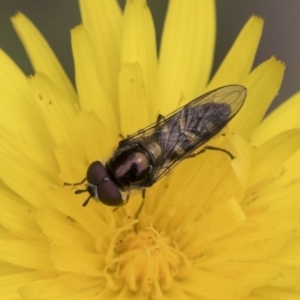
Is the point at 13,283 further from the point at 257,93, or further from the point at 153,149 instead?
the point at 257,93

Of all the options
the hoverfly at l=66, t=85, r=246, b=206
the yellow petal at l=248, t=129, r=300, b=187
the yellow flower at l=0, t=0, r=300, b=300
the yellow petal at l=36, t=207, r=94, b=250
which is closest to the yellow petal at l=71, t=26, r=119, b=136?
the yellow flower at l=0, t=0, r=300, b=300

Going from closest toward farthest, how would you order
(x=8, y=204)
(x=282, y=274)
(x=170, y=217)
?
1. (x=282, y=274)
2. (x=8, y=204)
3. (x=170, y=217)

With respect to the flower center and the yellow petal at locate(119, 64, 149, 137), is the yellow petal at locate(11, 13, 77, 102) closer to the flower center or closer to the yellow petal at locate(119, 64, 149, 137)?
the yellow petal at locate(119, 64, 149, 137)

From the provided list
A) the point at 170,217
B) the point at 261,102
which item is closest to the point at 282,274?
the point at 170,217

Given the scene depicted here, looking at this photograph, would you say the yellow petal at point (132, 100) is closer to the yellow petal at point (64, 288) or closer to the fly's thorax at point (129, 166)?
the fly's thorax at point (129, 166)

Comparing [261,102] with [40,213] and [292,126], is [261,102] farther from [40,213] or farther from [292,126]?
[40,213]

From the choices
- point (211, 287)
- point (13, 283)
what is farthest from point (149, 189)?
point (13, 283)

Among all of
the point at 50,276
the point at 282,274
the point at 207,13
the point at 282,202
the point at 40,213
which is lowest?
the point at 282,274
